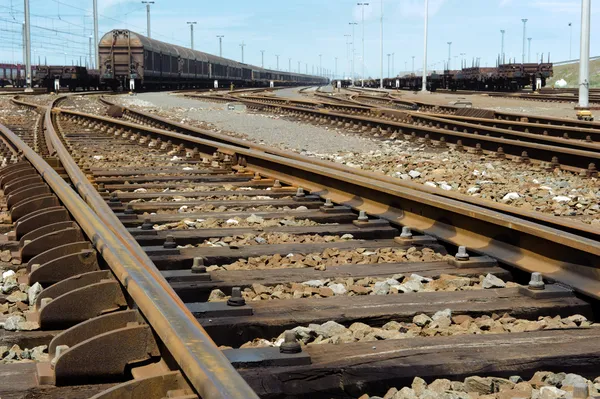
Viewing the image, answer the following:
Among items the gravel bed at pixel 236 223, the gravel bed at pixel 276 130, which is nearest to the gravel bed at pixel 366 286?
the gravel bed at pixel 236 223

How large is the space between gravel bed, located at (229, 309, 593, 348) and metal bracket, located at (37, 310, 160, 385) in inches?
23.8

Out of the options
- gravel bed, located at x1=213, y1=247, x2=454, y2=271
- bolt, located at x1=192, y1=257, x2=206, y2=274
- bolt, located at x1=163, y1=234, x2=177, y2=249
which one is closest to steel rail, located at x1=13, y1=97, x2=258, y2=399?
bolt, located at x1=192, y1=257, x2=206, y2=274

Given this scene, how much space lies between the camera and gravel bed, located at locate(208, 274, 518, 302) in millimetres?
3945

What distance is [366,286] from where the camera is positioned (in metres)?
4.12

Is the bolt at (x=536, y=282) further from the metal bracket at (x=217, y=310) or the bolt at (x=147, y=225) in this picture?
the bolt at (x=147, y=225)

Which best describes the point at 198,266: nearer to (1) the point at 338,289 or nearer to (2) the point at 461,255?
(1) the point at 338,289

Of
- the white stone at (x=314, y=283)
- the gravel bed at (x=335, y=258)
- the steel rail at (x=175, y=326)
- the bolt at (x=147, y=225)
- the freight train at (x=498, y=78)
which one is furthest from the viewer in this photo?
the freight train at (x=498, y=78)

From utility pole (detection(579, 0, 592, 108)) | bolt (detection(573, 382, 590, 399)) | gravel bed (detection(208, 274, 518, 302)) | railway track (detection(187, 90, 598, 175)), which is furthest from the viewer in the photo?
utility pole (detection(579, 0, 592, 108))

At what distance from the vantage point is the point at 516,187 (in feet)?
28.0

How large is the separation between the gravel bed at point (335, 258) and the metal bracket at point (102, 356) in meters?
1.79

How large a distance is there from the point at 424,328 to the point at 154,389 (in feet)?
4.71

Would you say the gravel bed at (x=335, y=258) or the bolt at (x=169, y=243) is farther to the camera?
the bolt at (x=169, y=243)

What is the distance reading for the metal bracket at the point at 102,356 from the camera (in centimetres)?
260

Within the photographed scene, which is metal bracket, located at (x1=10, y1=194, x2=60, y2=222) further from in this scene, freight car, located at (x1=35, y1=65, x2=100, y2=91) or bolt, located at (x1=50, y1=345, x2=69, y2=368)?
freight car, located at (x1=35, y1=65, x2=100, y2=91)
